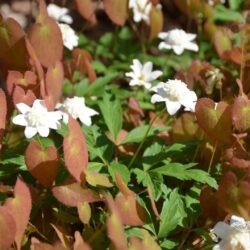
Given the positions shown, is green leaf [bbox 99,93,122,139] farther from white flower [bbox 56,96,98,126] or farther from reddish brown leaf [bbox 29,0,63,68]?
reddish brown leaf [bbox 29,0,63,68]

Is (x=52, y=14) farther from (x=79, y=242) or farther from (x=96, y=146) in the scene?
(x=79, y=242)

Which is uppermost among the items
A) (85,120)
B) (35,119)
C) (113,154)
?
(35,119)

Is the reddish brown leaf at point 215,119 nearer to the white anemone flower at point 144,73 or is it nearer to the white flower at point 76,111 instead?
the white flower at point 76,111

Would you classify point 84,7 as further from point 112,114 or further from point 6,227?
point 6,227

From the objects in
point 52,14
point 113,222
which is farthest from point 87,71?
point 113,222

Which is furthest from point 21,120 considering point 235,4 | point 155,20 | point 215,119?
point 235,4
